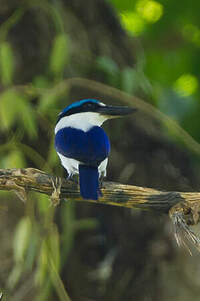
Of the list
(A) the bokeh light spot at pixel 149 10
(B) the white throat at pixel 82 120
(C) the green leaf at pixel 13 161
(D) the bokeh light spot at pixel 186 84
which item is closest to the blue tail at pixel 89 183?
(B) the white throat at pixel 82 120

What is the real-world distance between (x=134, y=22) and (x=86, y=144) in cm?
312

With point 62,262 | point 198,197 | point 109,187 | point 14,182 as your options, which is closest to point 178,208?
point 198,197

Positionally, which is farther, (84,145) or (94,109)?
(94,109)

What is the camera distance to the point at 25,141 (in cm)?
359

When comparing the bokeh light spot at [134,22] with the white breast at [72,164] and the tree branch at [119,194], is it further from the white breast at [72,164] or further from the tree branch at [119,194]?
the tree branch at [119,194]

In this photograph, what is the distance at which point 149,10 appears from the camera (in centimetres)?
491

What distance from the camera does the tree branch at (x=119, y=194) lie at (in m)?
1.78

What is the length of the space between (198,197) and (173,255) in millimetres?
1808

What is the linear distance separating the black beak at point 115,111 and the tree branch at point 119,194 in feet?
1.28

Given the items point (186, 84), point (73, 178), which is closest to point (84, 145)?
point (73, 178)

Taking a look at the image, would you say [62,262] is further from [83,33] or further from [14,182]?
[14,182]

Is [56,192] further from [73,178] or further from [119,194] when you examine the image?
[73,178]

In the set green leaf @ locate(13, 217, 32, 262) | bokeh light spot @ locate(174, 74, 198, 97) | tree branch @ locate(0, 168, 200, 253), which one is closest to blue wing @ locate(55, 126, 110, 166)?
tree branch @ locate(0, 168, 200, 253)

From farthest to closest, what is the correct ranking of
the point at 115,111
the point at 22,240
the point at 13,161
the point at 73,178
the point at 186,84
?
1. the point at 186,84
2. the point at 13,161
3. the point at 22,240
4. the point at 115,111
5. the point at 73,178
